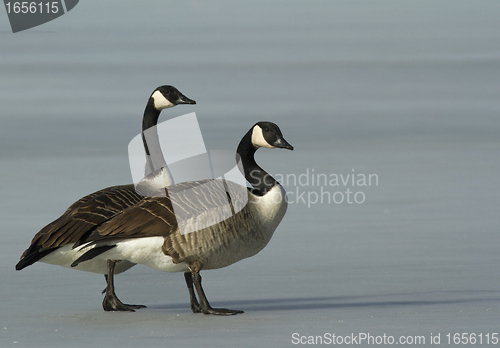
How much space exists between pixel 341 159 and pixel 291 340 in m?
9.03

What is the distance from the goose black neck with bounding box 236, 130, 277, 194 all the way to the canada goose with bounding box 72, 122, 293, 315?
3.9 inches

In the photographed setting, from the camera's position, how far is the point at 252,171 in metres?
7.89

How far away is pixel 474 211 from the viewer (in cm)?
1133

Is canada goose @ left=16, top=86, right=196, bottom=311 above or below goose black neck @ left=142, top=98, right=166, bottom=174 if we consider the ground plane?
below

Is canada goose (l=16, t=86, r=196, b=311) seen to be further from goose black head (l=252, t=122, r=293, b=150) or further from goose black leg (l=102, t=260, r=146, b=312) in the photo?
goose black head (l=252, t=122, r=293, b=150)

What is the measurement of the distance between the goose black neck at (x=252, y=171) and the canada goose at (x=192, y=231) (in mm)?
98

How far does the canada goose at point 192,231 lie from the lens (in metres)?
7.24

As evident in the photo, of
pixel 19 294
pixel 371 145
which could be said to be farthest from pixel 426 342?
pixel 371 145

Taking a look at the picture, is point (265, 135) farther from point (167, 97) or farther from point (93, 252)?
point (93, 252)

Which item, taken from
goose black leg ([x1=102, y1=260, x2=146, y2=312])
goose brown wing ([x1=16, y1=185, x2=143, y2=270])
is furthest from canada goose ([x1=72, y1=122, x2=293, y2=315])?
goose black leg ([x1=102, y1=260, x2=146, y2=312])

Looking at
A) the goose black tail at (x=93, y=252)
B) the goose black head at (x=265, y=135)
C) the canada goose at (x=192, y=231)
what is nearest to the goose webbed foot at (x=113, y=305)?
the canada goose at (x=192, y=231)

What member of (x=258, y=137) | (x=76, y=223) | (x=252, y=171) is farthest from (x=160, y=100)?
(x=76, y=223)

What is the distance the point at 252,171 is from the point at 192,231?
0.94 m

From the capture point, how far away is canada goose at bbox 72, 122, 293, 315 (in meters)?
7.24
